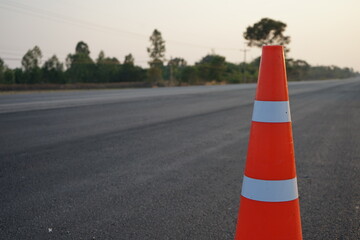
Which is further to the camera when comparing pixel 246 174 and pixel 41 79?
pixel 41 79

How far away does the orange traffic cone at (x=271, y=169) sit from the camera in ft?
5.60

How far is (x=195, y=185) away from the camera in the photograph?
337 cm

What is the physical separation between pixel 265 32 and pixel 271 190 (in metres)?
81.0

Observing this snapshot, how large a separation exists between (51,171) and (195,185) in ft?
5.76

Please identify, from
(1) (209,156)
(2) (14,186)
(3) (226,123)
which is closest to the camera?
(2) (14,186)

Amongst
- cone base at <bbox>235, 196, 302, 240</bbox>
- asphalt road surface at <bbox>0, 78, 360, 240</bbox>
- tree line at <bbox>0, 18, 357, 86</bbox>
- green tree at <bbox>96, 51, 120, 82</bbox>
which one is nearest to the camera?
cone base at <bbox>235, 196, 302, 240</bbox>

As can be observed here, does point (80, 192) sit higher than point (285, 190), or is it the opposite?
point (285, 190)

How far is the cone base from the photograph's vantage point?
5.58 ft

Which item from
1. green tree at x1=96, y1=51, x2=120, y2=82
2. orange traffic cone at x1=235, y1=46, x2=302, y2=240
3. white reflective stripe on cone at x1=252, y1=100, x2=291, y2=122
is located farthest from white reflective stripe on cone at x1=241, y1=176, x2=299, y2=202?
green tree at x1=96, y1=51, x2=120, y2=82

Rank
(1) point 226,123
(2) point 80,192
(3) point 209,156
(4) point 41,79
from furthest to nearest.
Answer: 1. (4) point 41,79
2. (1) point 226,123
3. (3) point 209,156
4. (2) point 80,192

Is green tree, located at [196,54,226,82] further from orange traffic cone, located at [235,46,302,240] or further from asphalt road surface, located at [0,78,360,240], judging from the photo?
orange traffic cone, located at [235,46,302,240]

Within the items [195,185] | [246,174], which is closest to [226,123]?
[195,185]

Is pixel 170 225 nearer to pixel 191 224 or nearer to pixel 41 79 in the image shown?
pixel 191 224

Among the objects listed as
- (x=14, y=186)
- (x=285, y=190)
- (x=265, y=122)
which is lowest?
(x=14, y=186)
